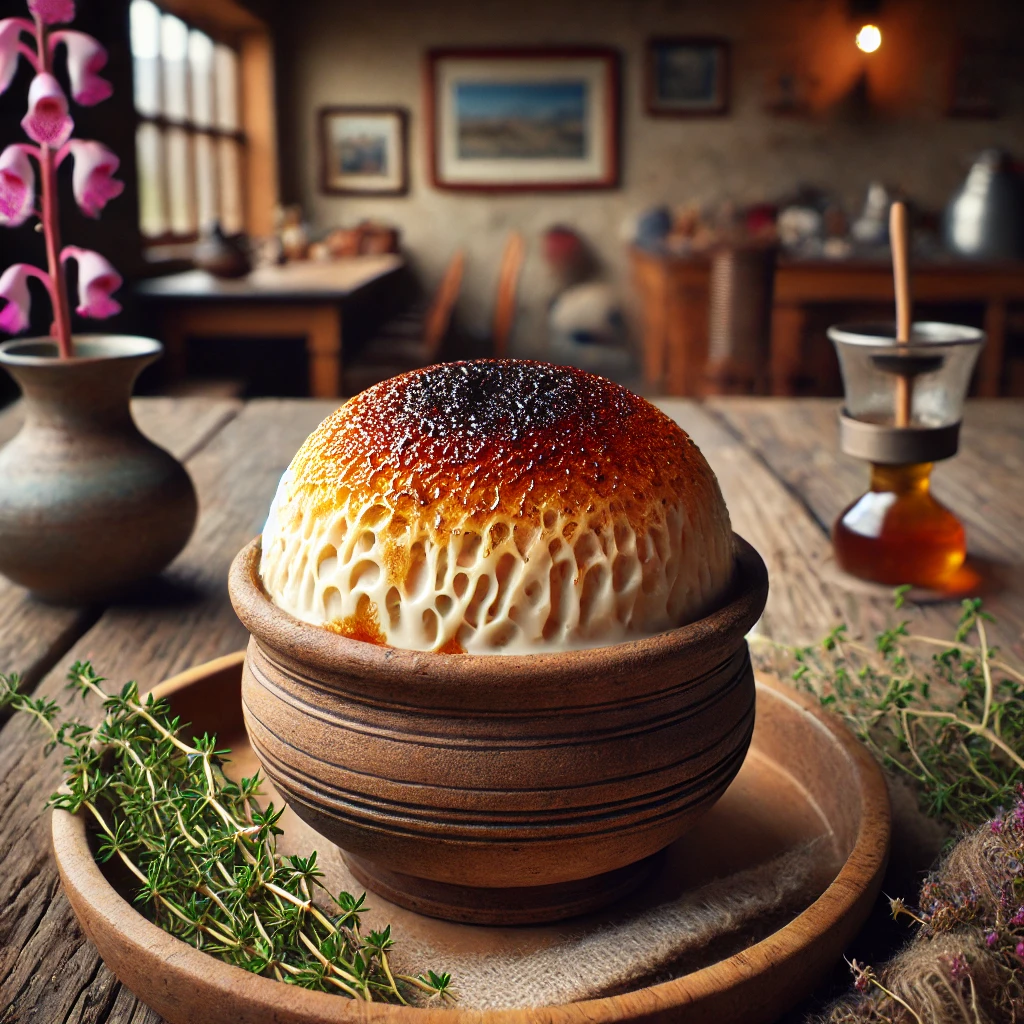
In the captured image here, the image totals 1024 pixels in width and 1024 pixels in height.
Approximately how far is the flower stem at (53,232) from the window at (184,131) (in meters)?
3.20

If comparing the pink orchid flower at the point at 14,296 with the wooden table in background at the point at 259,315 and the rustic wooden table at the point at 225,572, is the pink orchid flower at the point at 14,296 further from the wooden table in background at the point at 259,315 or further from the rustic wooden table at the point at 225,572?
the wooden table in background at the point at 259,315

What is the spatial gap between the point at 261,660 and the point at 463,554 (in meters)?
0.12

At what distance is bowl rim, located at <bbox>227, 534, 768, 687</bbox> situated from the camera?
16.1 inches

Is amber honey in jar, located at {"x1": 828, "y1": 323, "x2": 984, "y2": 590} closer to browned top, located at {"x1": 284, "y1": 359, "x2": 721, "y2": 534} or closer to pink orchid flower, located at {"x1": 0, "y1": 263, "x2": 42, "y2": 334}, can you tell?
browned top, located at {"x1": 284, "y1": 359, "x2": 721, "y2": 534}

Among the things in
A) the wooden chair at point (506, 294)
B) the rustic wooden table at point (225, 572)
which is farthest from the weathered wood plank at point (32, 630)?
the wooden chair at point (506, 294)

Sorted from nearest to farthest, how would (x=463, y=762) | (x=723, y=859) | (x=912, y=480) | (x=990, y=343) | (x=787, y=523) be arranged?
1. (x=463, y=762)
2. (x=723, y=859)
3. (x=912, y=480)
4. (x=787, y=523)
5. (x=990, y=343)

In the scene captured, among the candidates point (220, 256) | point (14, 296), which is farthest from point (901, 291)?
point (220, 256)

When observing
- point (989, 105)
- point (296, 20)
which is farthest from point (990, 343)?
point (296, 20)

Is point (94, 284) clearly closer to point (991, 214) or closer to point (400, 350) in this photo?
point (400, 350)

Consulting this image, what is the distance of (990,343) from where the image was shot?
3789 mm

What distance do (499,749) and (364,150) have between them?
240 inches

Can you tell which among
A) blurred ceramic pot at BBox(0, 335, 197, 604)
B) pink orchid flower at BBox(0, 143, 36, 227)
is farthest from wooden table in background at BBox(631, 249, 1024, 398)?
pink orchid flower at BBox(0, 143, 36, 227)

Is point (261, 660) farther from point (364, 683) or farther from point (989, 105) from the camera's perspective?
point (989, 105)

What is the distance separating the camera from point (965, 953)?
39cm
